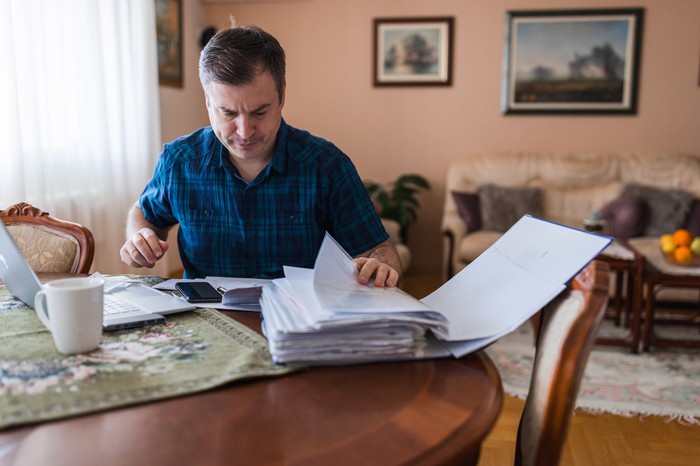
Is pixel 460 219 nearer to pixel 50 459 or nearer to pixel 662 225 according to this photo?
pixel 662 225

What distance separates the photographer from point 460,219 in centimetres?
435

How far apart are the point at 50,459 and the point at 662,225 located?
4247 millimetres

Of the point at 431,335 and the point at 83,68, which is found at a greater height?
the point at 83,68

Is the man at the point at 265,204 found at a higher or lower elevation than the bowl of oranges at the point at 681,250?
higher

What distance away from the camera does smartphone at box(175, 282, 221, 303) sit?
114 cm

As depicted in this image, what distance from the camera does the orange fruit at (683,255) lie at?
3.10 metres

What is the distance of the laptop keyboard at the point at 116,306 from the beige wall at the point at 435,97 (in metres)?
3.72

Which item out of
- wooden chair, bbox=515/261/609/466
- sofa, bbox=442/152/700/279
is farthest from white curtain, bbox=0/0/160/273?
wooden chair, bbox=515/261/609/466

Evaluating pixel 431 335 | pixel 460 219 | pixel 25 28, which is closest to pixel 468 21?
pixel 460 219

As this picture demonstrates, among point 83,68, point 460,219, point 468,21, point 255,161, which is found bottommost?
point 460,219

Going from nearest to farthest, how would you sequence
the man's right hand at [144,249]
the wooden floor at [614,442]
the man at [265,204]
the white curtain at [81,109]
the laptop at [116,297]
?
the laptop at [116,297], the man's right hand at [144,249], the man at [265,204], the wooden floor at [614,442], the white curtain at [81,109]

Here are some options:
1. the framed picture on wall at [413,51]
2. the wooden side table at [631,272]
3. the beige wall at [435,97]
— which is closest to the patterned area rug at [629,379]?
the wooden side table at [631,272]

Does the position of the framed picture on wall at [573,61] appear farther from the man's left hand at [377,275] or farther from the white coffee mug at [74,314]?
the white coffee mug at [74,314]

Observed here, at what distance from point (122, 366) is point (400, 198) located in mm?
A: 4028
